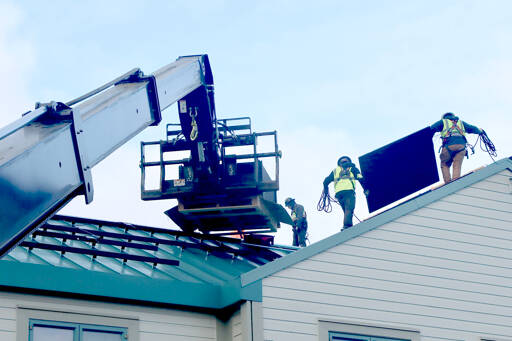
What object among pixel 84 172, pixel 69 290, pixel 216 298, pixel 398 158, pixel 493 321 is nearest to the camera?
pixel 84 172

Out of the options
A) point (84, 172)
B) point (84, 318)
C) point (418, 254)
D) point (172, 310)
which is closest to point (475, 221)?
point (418, 254)

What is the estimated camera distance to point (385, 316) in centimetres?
1330

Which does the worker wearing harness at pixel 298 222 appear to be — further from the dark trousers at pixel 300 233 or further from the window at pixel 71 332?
the window at pixel 71 332

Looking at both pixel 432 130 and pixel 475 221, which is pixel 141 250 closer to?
pixel 475 221

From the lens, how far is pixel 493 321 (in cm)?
1408

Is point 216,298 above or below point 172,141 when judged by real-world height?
below

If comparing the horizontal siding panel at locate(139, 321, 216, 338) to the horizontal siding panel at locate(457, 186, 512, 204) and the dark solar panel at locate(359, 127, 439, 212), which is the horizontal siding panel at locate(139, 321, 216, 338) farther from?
the dark solar panel at locate(359, 127, 439, 212)

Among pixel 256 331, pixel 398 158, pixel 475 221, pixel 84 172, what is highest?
pixel 398 158

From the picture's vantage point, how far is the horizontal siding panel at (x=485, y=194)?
15.2m

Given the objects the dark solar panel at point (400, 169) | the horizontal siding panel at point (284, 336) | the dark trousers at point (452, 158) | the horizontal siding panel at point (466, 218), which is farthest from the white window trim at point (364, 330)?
the dark trousers at point (452, 158)

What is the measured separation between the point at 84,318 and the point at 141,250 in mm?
2981

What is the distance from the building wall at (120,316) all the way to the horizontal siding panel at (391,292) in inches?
44.8

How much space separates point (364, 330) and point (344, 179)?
23.6ft

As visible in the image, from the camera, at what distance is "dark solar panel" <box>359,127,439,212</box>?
63.4 feet
